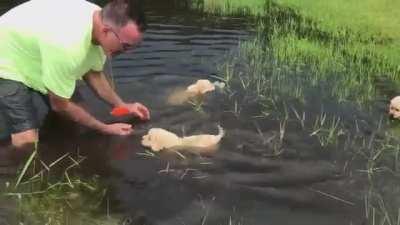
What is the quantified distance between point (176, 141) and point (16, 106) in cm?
153

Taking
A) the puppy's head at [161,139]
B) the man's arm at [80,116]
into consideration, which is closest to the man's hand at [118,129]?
the man's arm at [80,116]

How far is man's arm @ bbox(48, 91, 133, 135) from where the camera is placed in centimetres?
524

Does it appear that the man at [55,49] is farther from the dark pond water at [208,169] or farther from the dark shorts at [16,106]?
the dark pond water at [208,169]

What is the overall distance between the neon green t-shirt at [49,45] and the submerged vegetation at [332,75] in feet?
7.08

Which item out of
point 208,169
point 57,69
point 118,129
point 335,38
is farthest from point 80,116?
point 335,38

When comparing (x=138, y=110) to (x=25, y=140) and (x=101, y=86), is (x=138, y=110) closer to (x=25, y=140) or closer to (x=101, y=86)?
(x=101, y=86)

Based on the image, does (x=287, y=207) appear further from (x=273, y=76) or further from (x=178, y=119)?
(x=273, y=76)

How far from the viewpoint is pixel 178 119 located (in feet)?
21.2

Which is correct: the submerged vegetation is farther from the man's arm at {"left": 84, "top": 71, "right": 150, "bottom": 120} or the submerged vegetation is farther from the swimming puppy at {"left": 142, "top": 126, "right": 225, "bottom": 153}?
the man's arm at {"left": 84, "top": 71, "right": 150, "bottom": 120}

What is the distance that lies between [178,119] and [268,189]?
67.0 inches

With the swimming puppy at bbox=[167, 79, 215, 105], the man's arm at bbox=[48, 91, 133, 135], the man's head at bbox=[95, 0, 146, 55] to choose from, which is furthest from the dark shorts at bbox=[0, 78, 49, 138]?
the swimming puppy at bbox=[167, 79, 215, 105]

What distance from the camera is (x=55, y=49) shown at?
488 cm

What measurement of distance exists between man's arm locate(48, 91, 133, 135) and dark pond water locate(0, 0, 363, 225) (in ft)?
0.40

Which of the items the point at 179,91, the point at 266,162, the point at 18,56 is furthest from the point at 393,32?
the point at 18,56
